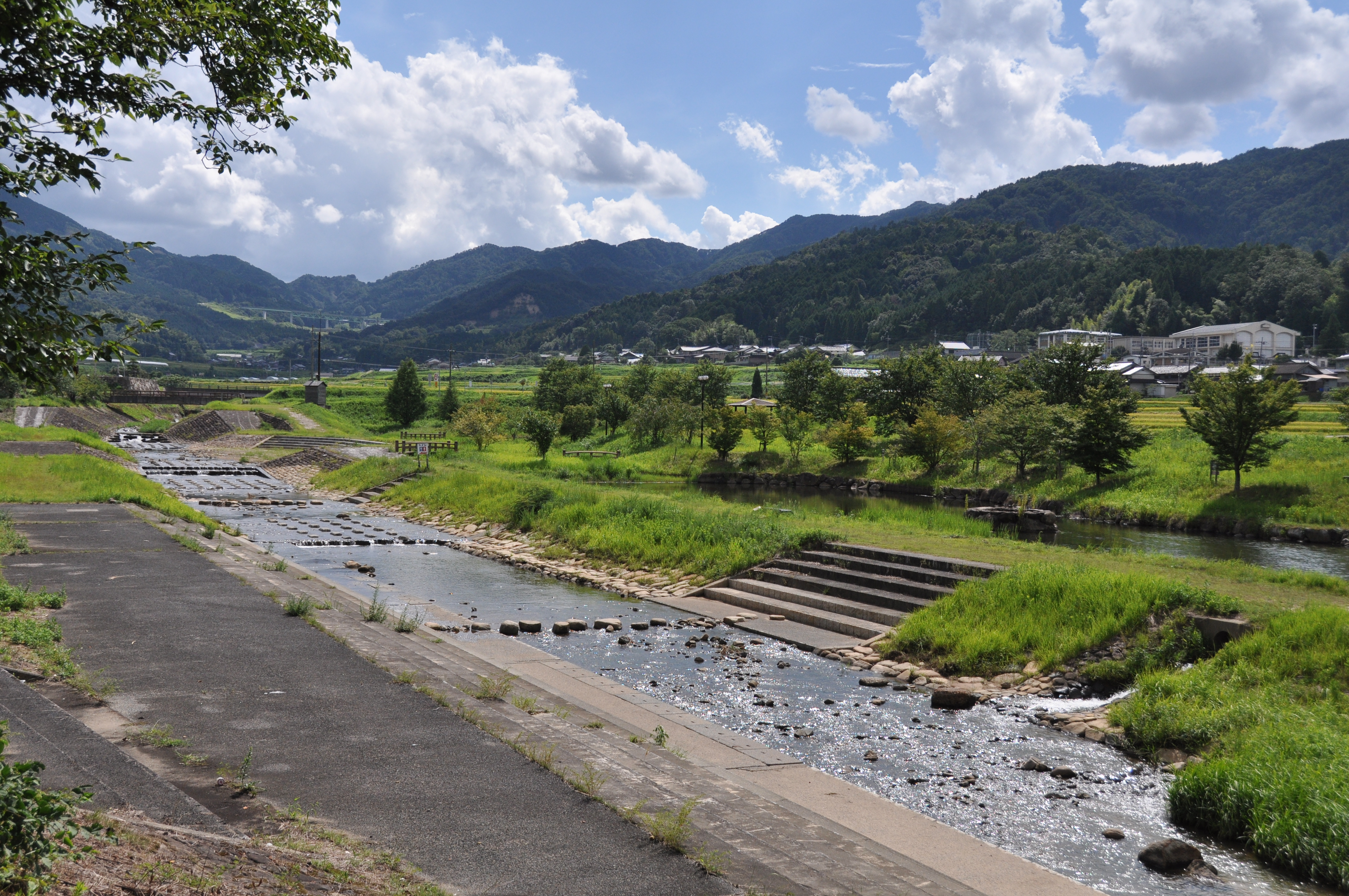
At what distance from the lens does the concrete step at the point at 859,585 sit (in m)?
17.4

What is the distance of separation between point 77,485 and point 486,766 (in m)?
30.5

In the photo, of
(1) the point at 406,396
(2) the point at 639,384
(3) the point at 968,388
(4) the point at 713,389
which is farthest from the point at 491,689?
(1) the point at 406,396

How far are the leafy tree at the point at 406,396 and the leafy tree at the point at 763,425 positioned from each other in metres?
37.1

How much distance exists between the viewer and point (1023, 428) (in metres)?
48.8

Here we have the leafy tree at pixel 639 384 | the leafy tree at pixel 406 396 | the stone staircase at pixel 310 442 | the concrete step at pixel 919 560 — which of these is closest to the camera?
the concrete step at pixel 919 560

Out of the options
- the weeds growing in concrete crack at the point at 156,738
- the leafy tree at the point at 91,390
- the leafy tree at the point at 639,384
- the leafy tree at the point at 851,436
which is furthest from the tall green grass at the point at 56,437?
the weeds growing in concrete crack at the point at 156,738

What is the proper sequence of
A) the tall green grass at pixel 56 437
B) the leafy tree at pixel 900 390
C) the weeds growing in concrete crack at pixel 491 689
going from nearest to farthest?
the weeds growing in concrete crack at pixel 491 689 < the tall green grass at pixel 56 437 < the leafy tree at pixel 900 390

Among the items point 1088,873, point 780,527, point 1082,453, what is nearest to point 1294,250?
point 1082,453

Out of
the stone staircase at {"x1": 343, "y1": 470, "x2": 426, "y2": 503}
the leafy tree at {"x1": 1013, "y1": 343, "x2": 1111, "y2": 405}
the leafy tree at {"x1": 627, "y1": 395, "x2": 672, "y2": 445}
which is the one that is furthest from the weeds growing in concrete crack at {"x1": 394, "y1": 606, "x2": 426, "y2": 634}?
the leafy tree at {"x1": 627, "y1": 395, "x2": 672, "y2": 445}

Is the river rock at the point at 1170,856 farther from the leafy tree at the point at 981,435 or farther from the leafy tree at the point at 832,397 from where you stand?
the leafy tree at the point at 832,397

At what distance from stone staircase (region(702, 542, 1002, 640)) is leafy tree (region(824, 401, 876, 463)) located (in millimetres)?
37811

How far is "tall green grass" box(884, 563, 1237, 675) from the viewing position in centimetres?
1399

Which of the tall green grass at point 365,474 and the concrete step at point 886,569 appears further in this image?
the tall green grass at point 365,474

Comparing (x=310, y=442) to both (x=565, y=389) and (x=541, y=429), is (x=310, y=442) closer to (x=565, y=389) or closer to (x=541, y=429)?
(x=541, y=429)
